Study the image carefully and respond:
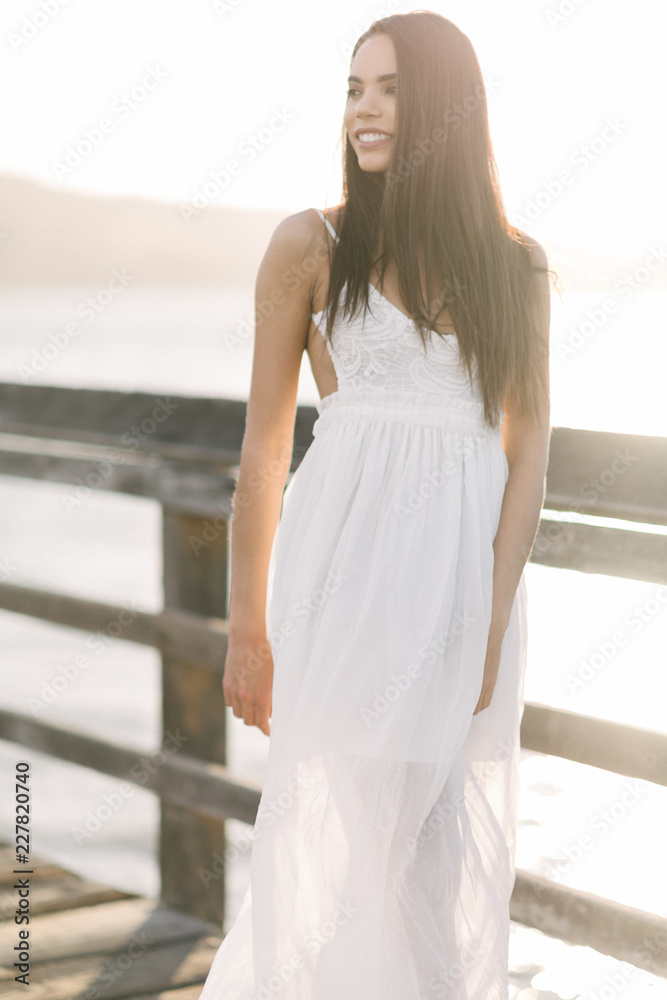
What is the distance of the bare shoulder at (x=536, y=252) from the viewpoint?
74.2 inches

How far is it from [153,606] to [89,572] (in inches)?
112

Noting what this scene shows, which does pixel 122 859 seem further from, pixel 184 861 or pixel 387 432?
pixel 387 432

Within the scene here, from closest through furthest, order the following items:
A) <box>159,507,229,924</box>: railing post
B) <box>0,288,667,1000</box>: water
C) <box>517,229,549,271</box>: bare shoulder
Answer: <box>517,229,549,271</box>: bare shoulder, <box>159,507,229,924</box>: railing post, <box>0,288,667,1000</box>: water

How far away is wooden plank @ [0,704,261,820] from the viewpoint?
2725 mm

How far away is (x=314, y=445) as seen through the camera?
1.87m

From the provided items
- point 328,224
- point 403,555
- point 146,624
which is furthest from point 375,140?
point 146,624

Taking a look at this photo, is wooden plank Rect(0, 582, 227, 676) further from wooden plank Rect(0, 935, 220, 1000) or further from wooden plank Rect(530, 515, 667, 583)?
wooden plank Rect(530, 515, 667, 583)

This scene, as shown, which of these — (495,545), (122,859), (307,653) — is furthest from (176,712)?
(122,859)

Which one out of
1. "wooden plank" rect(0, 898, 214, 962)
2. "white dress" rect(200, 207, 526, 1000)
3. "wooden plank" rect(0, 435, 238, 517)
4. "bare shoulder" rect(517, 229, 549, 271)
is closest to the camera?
"white dress" rect(200, 207, 526, 1000)

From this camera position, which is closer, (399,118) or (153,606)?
(399,118)

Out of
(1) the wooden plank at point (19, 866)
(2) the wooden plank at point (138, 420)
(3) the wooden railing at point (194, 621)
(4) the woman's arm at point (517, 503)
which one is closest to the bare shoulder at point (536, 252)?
(4) the woman's arm at point (517, 503)

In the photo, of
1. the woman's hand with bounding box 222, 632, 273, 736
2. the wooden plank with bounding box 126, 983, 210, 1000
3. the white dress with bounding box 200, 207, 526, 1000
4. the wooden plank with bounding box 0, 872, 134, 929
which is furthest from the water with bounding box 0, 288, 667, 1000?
the wooden plank with bounding box 126, 983, 210, 1000

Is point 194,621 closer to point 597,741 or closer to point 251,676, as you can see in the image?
point 251,676

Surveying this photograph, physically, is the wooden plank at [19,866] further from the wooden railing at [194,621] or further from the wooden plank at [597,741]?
the wooden plank at [597,741]
